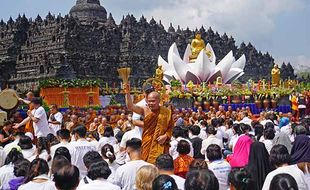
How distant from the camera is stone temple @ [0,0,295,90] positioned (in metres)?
41.8

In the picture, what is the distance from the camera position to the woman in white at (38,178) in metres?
4.62

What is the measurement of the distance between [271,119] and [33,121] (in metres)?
5.59

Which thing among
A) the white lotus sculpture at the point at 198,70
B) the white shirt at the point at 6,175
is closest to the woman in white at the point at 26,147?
the white shirt at the point at 6,175

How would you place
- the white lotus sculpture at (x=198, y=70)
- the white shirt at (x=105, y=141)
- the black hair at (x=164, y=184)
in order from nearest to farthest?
the black hair at (x=164, y=184) < the white shirt at (x=105, y=141) < the white lotus sculpture at (x=198, y=70)

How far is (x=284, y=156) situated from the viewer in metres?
5.30

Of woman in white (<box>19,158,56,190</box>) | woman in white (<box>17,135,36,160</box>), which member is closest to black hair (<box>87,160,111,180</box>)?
woman in white (<box>19,158,56,190</box>)

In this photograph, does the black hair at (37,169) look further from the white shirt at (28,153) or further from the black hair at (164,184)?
the white shirt at (28,153)

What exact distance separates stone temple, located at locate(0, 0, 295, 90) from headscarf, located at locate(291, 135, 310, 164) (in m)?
33.6

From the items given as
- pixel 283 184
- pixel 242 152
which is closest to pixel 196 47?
pixel 242 152

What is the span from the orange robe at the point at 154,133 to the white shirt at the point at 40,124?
3082 mm

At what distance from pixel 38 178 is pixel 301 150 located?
3.44 m

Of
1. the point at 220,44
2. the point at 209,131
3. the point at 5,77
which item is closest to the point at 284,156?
the point at 209,131

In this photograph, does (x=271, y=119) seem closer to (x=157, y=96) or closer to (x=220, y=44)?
(x=157, y=96)

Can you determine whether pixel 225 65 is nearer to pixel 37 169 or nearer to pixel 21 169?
pixel 21 169
